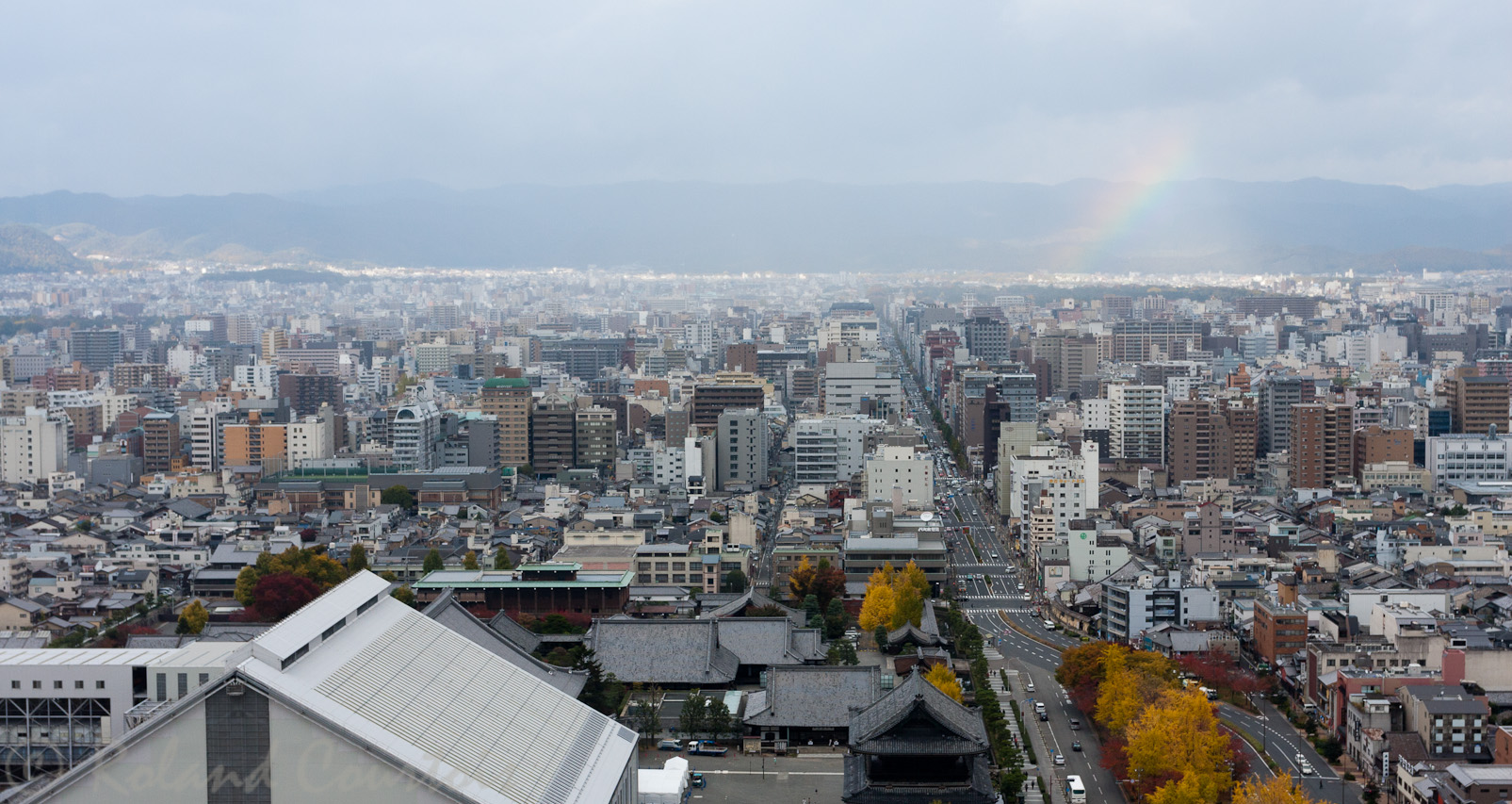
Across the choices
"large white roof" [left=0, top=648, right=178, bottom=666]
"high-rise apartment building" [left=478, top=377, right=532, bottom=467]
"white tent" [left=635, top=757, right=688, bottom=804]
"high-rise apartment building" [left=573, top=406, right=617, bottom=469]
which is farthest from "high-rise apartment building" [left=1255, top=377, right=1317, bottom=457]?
"large white roof" [left=0, top=648, right=178, bottom=666]

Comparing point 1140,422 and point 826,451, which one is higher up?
point 1140,422

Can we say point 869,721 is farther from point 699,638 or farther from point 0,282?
point 0,282

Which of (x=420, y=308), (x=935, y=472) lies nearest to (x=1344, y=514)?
(x=935, y=472)

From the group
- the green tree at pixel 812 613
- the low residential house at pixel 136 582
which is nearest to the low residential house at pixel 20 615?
the low residential house at pixel 136 582

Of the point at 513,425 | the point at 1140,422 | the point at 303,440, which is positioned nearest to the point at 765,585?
the point at 513,425

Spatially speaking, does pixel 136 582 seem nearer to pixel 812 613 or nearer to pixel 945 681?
pixel 812 613
